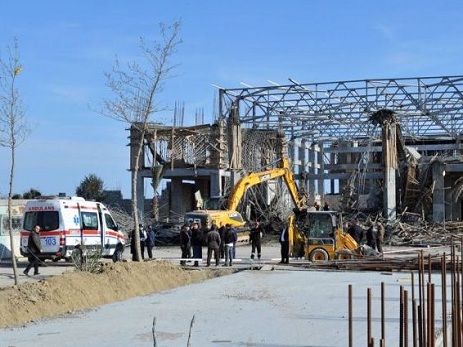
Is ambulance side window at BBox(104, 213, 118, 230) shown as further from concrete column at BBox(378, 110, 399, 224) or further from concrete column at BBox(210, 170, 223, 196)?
concrete column at BBox(210, 170, 223, 196)

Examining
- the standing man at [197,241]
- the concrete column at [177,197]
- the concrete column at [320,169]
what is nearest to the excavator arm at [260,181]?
the standing man at [197,241]

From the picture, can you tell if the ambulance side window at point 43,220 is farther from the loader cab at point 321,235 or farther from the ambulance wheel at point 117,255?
the loader cab at point 321,235

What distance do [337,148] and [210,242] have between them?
101 feet

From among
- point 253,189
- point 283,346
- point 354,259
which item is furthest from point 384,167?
point 283,346

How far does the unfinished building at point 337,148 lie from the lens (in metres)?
39.1

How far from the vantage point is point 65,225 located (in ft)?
76.8

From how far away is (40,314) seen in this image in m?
13.5

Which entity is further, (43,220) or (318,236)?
(318,236)

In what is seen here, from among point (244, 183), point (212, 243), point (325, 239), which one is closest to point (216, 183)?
point (244, 183)

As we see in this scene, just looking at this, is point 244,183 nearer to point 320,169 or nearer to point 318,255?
point 318,255

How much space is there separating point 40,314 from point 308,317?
194 inches

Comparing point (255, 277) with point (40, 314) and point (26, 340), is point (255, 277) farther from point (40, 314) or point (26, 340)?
point (26, 340)

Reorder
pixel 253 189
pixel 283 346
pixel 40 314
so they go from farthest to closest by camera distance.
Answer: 1. pixel 253 189
2. pixel 40 314
3. pixel 283 346

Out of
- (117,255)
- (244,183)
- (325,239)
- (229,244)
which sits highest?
(244,183)
